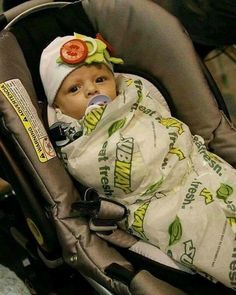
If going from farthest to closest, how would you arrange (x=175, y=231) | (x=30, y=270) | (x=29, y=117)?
(x=30, y=270) → (x=29, y=117) → (x=175, y=231)

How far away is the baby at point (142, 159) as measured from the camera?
35.9 inches

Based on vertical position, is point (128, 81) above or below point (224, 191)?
above

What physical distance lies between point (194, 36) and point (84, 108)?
539 millimetres

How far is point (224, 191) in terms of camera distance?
3.16 ft

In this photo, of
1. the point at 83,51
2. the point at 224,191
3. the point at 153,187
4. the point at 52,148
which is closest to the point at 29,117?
the point at 52,148

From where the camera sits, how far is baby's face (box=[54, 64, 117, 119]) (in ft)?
3.53

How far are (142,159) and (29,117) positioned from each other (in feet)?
0.82

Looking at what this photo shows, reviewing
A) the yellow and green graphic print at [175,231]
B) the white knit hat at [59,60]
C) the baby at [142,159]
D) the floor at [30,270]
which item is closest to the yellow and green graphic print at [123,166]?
the baby at [142,159]

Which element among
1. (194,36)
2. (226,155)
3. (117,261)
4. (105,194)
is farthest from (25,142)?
(194,36)

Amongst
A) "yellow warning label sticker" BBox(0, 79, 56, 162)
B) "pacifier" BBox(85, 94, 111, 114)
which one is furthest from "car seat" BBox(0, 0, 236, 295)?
"pacifier" BBox(85, 94, 111, 114)

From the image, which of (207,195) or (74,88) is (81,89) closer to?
(74,88)

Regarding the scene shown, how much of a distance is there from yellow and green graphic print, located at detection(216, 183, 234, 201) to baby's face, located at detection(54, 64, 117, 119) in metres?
0.31

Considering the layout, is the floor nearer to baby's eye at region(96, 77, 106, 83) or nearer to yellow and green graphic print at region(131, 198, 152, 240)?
yellow and green graphic print at region(131, 198, 152, 240)

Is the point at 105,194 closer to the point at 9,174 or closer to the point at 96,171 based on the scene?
the point at 96,171
